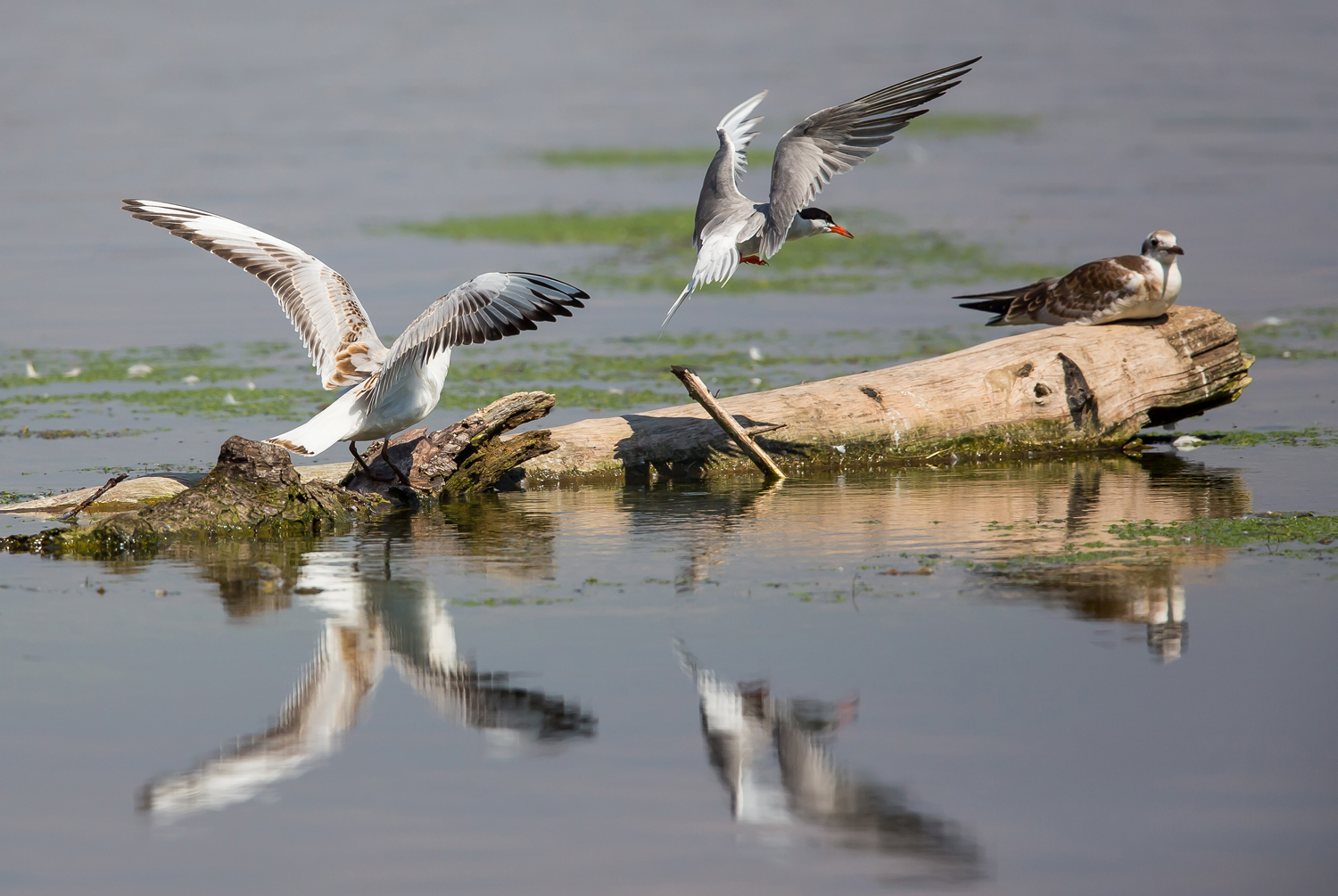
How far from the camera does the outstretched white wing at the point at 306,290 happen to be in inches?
348

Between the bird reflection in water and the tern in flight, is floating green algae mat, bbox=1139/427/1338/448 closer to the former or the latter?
the tern in flight

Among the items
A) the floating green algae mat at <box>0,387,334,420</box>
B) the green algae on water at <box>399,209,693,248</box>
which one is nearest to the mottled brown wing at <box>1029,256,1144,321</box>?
the floating green algae mat at <box>0,387,334,420</box>

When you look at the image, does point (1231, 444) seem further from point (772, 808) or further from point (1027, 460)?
point (772, 808)

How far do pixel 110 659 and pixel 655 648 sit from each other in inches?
89.6

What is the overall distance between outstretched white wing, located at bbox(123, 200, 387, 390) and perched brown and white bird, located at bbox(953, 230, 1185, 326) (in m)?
4.80

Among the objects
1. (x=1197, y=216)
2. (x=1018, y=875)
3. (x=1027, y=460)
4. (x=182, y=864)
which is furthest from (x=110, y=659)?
(x=1197, y=216)

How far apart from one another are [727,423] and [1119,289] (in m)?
2.95

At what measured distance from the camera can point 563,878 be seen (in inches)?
166

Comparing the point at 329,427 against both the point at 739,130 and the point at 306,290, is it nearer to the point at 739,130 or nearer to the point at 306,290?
the point at 306,290

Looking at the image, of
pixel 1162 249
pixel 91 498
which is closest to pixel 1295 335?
pixel 1162 249

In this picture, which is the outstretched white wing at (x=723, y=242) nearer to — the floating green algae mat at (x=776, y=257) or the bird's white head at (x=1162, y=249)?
the bird's white head at (x=1162, y=249)

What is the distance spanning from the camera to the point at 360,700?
557 cm

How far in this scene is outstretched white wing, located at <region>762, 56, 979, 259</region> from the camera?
Result: 30.3 feet

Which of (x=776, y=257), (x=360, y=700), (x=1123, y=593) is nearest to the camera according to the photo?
(x=360, y=700)
